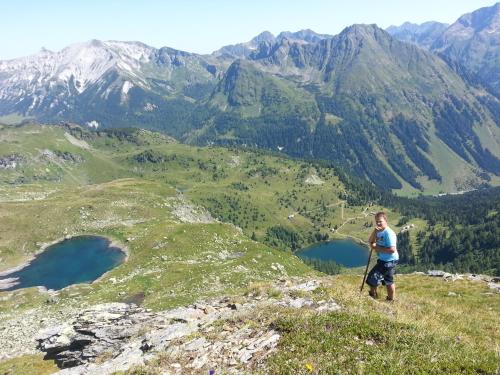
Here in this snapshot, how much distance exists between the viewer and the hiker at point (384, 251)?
24.8 m

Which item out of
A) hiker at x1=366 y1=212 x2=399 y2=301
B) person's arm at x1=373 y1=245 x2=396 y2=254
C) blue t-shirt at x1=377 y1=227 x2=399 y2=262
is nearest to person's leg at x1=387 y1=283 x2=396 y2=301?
hiker at x1=366 y1=212 x2=399 y2=301

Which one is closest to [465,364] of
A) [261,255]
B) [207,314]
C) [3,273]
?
[207,314]

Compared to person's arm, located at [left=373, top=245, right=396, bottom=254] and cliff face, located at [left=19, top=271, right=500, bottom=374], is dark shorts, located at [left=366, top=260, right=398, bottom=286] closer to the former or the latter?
person's arm, located at [left=373, top=245, right=396, bottom=254]

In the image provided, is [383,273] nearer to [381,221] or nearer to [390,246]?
[390,246]

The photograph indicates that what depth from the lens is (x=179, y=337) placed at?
25875mm

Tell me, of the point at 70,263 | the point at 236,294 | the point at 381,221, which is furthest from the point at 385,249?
the point at 70,263

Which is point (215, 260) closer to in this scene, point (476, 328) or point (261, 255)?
point (261, 255)

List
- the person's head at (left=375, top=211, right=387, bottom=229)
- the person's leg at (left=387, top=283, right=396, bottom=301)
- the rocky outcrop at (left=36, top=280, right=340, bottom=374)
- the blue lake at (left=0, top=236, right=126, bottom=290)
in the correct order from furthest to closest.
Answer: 1. the blue lake at (left=0, top=236, right=126, bottom=290)
2. the person's leg at (left=387, top=283, right=396, bottom=301)
3. the person's head at (left=375, top=211, right=387, bottom=229)
4. the rocky outcrop at (left=36, top=280, right=340, bottom=374)

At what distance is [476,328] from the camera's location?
78.0ft

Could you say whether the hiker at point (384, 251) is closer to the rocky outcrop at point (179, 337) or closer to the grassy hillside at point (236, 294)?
the grassy hillside at point (236, 294)

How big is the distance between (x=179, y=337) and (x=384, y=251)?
14.0 meters

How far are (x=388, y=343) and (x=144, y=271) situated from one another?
281 ft

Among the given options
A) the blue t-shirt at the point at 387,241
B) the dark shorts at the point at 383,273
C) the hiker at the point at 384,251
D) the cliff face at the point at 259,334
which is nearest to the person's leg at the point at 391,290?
the hiker at the point at 384,251

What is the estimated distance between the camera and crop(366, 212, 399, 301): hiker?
2477cm
